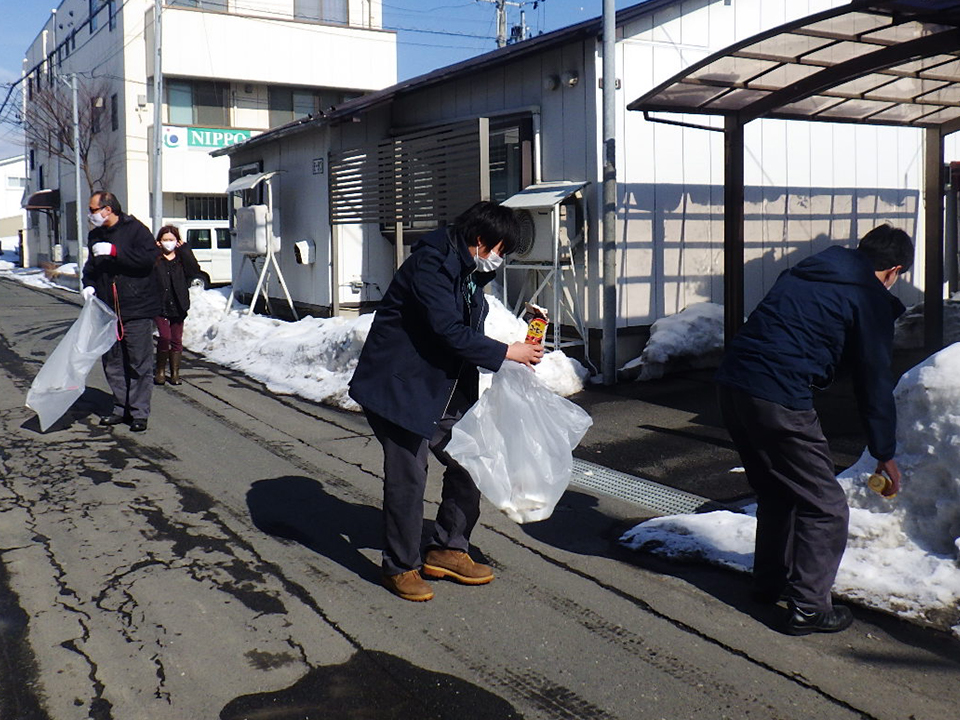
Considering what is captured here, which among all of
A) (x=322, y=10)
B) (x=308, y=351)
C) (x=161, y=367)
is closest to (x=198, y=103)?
(x=322, y=10)

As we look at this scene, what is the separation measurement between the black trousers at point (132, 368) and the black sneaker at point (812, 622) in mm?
5747

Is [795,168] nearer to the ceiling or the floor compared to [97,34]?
nearer to the floor

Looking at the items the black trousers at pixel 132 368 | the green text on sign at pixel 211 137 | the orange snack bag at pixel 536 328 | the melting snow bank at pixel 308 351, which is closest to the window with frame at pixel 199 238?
the green text on sign at pixel 211 137

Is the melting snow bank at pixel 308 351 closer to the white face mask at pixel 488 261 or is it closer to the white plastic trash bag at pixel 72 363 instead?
the white plastic trash bag at pixel 72 363

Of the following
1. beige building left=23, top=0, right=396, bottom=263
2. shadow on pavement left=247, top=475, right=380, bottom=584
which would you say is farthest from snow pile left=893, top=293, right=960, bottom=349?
beige building left=23, top=0, right=396, bottom=263

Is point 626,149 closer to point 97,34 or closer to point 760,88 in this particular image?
point 760,88

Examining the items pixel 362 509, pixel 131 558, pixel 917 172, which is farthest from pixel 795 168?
pixel 131 558

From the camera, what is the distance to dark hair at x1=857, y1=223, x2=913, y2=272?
4.14 meters

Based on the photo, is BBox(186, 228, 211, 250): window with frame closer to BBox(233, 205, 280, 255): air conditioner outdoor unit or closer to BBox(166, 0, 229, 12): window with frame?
BBox(166, 0, 229, 12): window with frame

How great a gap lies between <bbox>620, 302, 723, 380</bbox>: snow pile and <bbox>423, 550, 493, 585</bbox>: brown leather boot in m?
5.97

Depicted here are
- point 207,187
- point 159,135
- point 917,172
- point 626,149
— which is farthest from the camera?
point 207,187

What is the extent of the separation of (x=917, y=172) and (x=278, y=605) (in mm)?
11208

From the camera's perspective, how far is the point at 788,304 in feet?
13.5

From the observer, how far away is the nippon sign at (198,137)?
106 ft
